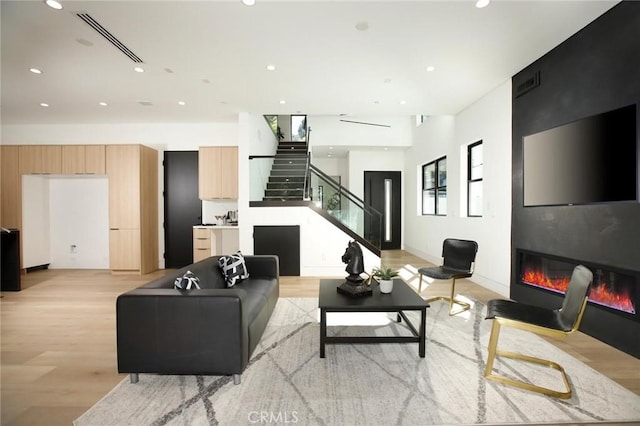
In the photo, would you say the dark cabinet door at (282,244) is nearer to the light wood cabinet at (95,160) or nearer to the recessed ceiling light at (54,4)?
the light wood cabinet at (95,160)

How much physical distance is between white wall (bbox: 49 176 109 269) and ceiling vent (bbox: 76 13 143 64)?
408 cm

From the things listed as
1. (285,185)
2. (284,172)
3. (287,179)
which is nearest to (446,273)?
(285,185)

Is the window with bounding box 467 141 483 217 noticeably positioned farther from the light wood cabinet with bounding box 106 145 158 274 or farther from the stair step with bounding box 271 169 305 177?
the light wood cabinet with bounding box 106 145 158 274

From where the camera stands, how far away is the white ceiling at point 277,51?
2814 mm

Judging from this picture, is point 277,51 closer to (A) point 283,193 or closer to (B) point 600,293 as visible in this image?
(A) point 283,193

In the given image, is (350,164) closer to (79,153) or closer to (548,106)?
(548,106)

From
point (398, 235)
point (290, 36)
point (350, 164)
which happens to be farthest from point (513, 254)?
point (350, 164)

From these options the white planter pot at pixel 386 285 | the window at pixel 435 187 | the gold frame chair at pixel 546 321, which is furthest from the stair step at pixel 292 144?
the gold frame chair at pixel 546 321

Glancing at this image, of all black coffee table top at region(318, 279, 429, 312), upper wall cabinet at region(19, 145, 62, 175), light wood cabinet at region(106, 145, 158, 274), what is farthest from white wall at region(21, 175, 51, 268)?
black coffee table top at region(318, 279, 429, 312)

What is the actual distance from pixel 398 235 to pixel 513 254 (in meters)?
5.21

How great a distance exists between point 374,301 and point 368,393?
2.60ft

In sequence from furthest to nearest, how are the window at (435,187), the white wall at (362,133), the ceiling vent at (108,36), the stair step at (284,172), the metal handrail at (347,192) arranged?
the white wall at (362,133) → the window at (435,187) → the stair step at (284,172) → the metal handrail at (347,192) → the ceiling vent at (108,36)

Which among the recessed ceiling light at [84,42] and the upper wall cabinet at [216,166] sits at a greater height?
the recessed ceiling light at [84,42]

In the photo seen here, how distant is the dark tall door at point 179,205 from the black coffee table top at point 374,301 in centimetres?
471
